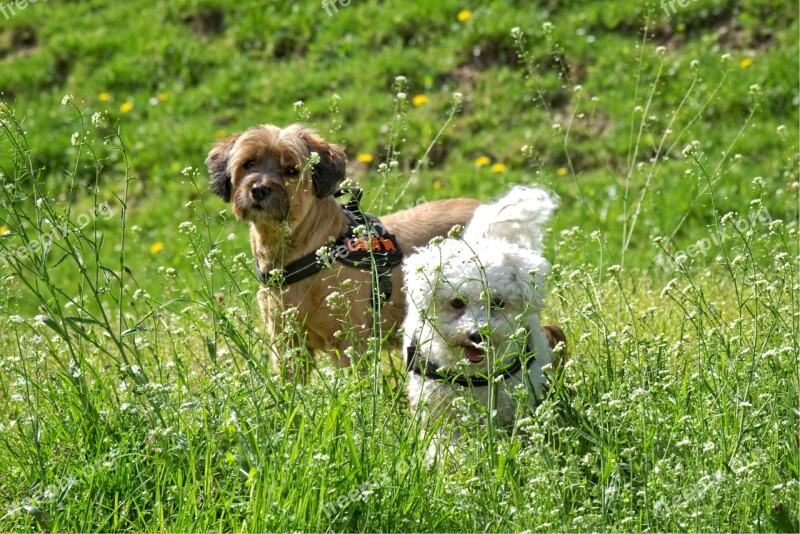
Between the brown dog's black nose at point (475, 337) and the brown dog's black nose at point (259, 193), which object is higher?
the brown dog's black nose at point (259, 193)

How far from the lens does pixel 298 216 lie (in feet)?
17.4

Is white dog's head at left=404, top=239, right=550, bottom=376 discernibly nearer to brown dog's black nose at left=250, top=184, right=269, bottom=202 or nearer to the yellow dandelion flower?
brown dog's black nose at left=250, top=184, right=269, bottom=202

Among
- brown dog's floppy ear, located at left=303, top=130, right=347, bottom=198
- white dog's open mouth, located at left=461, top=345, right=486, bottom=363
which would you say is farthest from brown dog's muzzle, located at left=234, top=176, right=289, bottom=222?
white dog's open mouth, located at left=461, top=345, right=486, bottom=363

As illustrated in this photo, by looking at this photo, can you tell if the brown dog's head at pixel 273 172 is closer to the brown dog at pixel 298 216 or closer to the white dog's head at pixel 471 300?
the brown dog at pixel 298 216

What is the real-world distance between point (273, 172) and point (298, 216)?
0.86 ft

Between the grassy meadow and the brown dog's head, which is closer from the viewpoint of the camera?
the grassy meadow

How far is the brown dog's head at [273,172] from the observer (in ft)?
17.0

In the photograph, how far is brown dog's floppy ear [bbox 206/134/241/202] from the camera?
18.2 ft

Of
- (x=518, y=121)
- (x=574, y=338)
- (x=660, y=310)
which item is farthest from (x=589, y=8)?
(x=574, y=338)

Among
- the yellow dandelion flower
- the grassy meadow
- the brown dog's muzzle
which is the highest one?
Answer: the brown dog's muzzle

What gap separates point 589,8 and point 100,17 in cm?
659

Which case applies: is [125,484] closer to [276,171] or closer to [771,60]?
[276,171]

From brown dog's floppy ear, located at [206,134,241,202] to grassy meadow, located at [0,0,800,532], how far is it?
0.83 ft

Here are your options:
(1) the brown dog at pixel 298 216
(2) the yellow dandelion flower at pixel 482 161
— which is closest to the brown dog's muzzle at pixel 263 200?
(1) the brown dog at pixel 298 216
